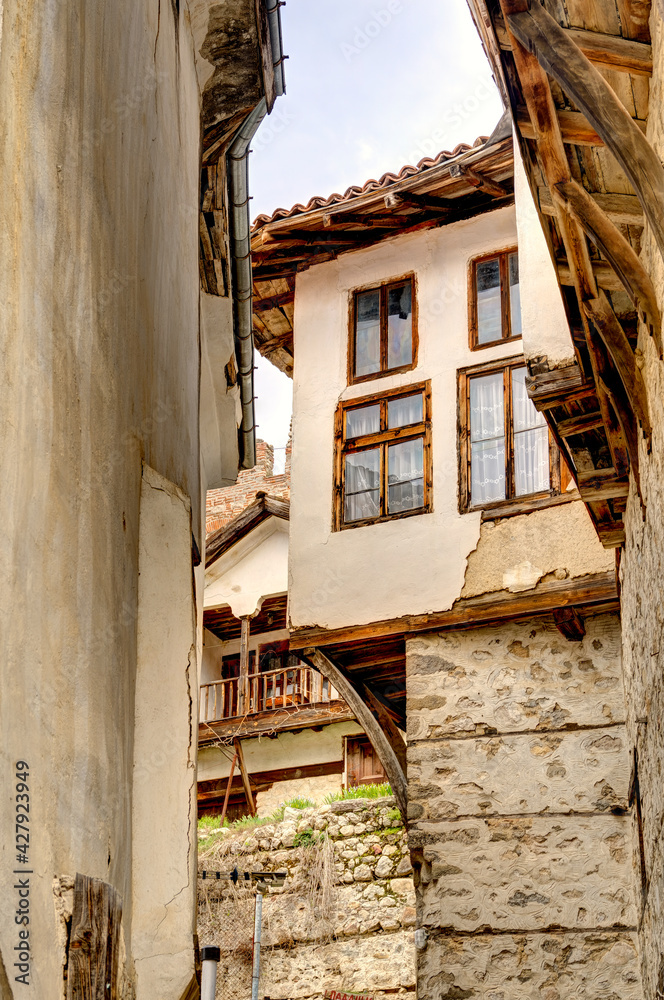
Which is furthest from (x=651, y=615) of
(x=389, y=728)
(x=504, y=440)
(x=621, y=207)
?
(x=389, y=728)

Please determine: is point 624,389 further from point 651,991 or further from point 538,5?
point 651,991

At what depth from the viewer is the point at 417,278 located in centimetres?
1055

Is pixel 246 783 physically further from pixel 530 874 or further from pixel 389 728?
pixel 530 874

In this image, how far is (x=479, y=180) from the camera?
9961mm

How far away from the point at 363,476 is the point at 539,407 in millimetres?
3898

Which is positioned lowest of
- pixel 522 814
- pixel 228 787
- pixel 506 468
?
pixel 522 814

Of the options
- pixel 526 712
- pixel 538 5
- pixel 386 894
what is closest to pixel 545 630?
pixel 526 712

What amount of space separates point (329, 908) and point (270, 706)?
6.55 metres

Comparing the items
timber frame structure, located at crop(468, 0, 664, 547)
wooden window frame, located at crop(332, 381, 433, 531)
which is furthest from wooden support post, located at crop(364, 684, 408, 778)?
timber frame structure, located at crop(468, 0, 664, 547)

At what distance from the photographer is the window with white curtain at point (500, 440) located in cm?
928

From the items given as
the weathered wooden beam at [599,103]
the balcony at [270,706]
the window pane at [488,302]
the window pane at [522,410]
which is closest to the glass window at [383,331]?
the window pane at [488,302]

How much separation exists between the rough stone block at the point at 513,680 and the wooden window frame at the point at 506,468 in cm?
91

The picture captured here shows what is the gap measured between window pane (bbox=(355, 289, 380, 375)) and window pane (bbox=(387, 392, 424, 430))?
44 centimetres

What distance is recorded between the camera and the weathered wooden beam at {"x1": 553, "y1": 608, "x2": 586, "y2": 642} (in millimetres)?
8594
